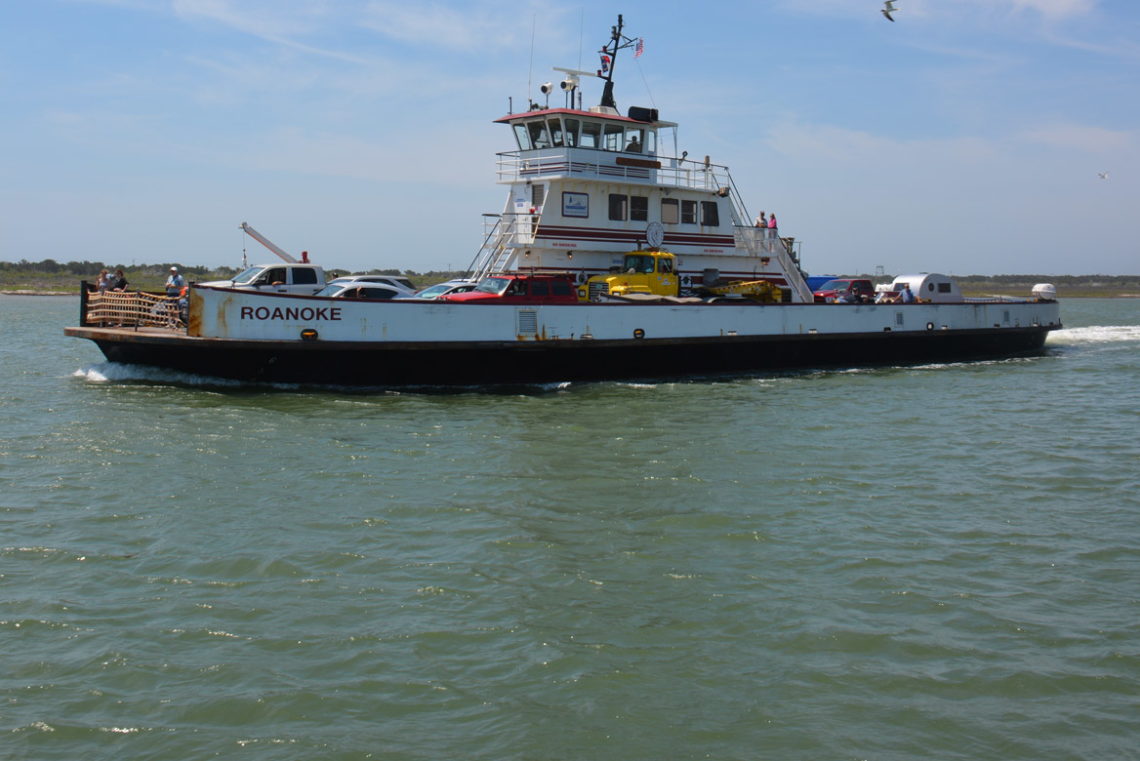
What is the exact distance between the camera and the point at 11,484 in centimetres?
1089

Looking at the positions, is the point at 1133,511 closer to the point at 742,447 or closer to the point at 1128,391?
the point at 742,447

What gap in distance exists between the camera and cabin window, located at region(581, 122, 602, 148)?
856 inches

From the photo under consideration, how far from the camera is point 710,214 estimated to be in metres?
23.6

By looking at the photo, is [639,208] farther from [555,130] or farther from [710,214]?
[555,130]

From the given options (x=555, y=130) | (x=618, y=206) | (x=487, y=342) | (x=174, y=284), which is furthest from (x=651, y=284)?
(x=174, y=284)

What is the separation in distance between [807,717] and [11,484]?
901cm

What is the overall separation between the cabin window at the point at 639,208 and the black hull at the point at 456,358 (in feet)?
11.7

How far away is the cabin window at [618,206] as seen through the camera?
866 inches

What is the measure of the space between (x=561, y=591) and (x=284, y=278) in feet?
49.6

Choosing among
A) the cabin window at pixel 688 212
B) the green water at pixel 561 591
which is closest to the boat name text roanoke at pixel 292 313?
the green water at pixel 561 591

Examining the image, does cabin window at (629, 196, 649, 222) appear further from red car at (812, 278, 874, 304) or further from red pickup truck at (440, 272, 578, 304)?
red car at (812, 278, 874, 304)

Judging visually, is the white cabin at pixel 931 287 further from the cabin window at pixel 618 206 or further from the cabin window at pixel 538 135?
the cabin window at pixel 538 135

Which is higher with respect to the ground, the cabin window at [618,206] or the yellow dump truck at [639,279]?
the cabin window at [618,206]

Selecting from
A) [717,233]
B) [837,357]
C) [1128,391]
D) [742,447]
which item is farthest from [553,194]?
[1128,391]
